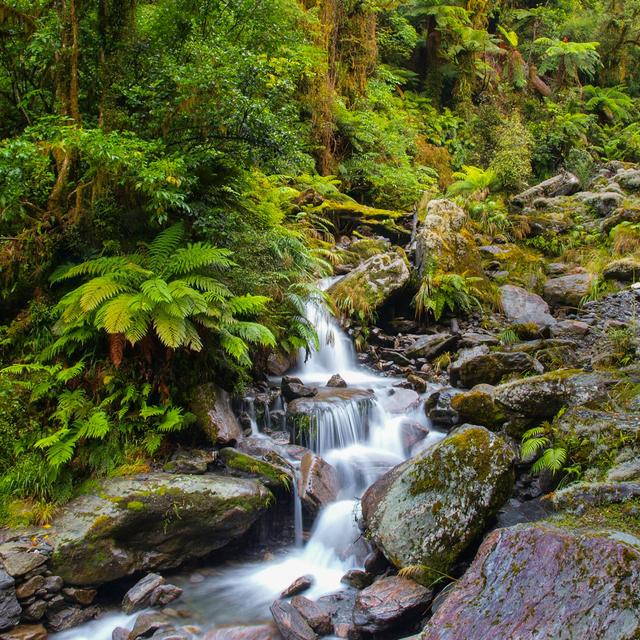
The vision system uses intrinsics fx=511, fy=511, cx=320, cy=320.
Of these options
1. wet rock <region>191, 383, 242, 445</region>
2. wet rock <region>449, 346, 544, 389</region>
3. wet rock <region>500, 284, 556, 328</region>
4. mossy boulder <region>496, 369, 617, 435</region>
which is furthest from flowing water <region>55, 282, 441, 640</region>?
wet rock <region>500, 284, 556, 328</region>

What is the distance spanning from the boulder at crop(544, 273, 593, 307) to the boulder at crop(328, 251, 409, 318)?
2.98 m

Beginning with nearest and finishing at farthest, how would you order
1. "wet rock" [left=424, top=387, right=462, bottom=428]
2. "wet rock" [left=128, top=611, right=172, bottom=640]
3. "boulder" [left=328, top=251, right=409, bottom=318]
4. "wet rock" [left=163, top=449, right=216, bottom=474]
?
"wet rock" [left=128, top=611, right=172, bottom=640], "wet rock" [left=163, top=449, right=216, bottom=474], "wet rock" [left=424, top=387, right=462, bottom=428], "boulder" [left=328, top=251, right=409, bottom=318]

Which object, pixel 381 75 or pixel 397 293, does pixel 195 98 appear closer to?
pixel 397 293

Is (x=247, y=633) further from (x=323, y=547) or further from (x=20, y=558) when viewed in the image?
(x=20, y=558)

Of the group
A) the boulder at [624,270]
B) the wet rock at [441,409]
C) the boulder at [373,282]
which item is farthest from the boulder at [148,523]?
the boulder at [624,270]

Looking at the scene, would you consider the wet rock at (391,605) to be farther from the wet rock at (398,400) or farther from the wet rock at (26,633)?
the wet rock at (398,400)

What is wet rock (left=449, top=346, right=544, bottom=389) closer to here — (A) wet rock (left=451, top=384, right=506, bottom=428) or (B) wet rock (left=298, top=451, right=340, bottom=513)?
(A) wet rock (left=451, top=384, right=506, bottom=428)

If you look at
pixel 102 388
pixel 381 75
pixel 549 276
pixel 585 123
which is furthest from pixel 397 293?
pixel 585 123

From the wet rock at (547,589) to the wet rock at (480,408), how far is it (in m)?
2.45

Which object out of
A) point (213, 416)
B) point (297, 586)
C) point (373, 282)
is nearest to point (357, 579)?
point (297, 586)

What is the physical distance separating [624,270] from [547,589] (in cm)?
885

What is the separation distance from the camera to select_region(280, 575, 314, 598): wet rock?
14.6ft

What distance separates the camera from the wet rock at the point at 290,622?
379 centimetres

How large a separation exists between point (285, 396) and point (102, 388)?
2484 mm
